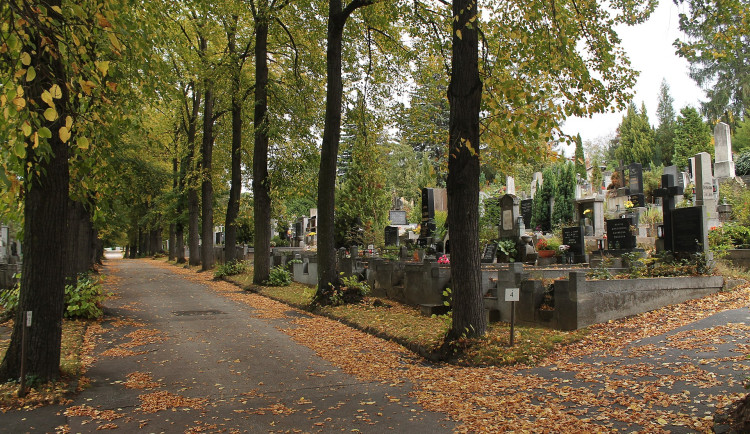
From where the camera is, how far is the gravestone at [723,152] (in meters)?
29.4

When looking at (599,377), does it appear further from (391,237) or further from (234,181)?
(234,181)

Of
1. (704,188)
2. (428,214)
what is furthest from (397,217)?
(704,188)

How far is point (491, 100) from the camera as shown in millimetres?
7125

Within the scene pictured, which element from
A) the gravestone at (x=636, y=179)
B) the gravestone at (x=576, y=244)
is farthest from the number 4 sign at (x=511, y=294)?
the gravestone at (x=636, y=179)

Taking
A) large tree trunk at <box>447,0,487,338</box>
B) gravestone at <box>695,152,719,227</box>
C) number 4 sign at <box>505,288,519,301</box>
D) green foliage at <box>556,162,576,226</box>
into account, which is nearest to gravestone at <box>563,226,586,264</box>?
gravestone at <box>695,152,719,227</box>

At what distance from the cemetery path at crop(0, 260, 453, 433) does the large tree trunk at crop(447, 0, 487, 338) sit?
176cm

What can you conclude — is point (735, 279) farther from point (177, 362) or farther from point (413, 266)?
point (177, 362)

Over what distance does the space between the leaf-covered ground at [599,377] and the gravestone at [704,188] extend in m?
11.5

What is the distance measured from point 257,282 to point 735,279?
1388cm

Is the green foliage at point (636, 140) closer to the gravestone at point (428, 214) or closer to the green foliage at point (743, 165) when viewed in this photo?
the green foliage at point (743, 165)

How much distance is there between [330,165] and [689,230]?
9148 millimetres

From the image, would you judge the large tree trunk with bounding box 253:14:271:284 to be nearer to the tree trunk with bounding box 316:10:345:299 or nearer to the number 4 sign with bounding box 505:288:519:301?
the tree trunk with bounding box 316:10:345:299

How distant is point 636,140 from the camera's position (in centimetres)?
5319

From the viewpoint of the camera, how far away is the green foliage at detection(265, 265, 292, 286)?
59.8 ft
